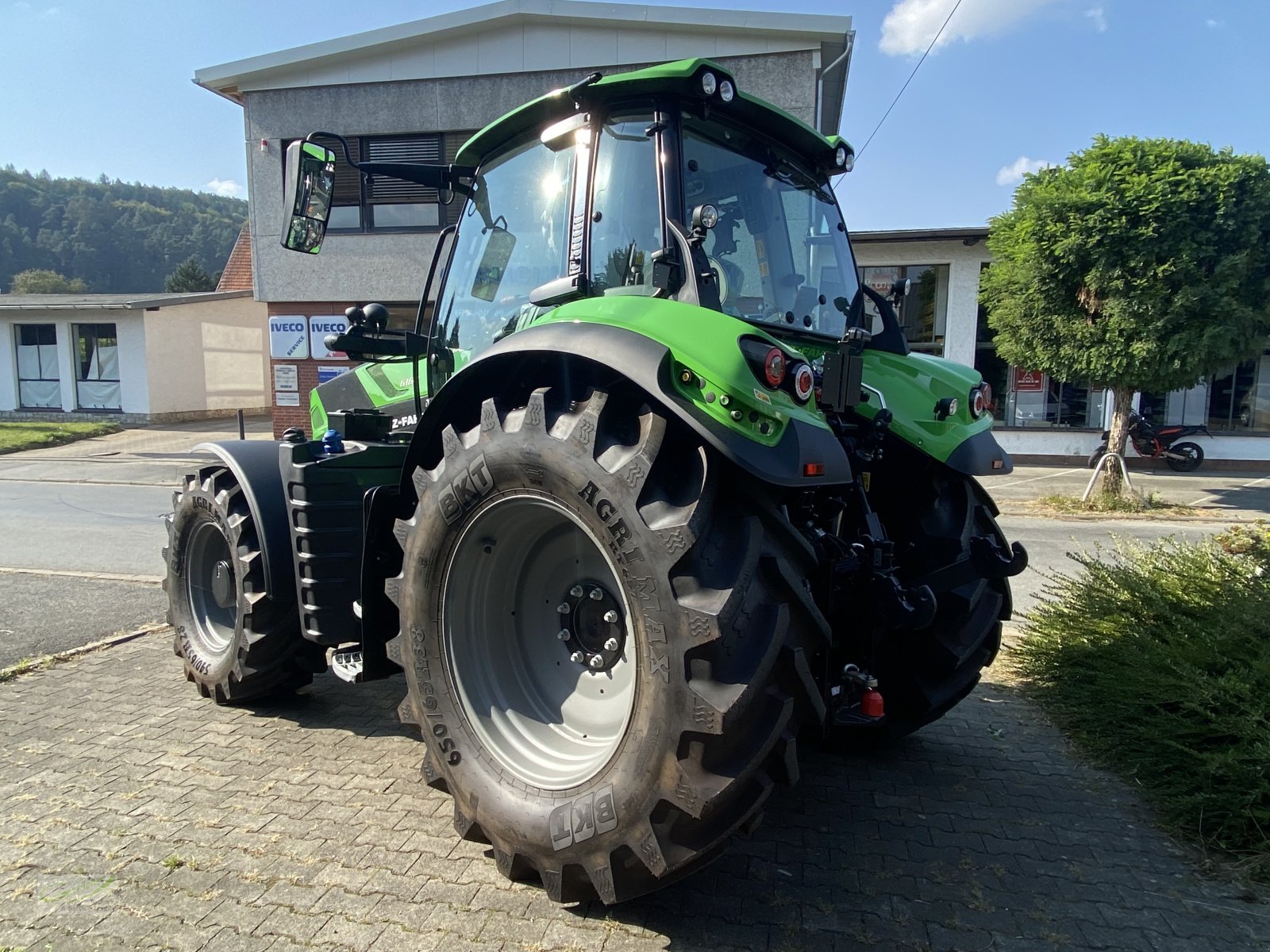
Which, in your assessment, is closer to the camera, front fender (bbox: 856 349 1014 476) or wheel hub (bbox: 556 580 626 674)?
wheel hub (bbox: 556 580 626 674)

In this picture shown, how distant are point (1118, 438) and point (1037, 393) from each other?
535cm

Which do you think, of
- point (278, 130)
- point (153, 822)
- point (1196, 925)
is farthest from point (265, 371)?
point (1196, 925)

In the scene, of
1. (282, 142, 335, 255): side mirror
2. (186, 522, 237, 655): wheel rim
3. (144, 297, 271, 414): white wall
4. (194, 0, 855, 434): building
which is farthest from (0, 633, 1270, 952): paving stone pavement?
(144, 297, 271, 414): white wall

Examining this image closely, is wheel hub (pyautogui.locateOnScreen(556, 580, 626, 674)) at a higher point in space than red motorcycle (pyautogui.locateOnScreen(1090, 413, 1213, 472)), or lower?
higher

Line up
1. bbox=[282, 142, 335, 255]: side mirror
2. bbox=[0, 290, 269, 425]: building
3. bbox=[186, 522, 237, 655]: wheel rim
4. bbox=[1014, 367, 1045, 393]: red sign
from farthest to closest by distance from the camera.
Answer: bbox=[0, 290, 269, 425]: building → bbox=[1014, 367, 1045, 393]: red sign → bbox=[186, 522, 237, 655]: wheel rim → bbox=[282, 142, 335, 255]: side mirror

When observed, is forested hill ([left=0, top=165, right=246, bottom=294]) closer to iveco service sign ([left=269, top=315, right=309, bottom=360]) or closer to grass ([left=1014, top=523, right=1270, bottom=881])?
iveco service sign ([left=269, top=315, right=309, bottom=360])

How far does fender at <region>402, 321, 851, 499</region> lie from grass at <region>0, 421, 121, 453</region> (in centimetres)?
2046

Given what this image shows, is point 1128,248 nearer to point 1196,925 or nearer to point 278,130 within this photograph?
point 1196,925

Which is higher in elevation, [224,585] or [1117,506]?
[224,585]

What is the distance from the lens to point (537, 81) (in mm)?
14977

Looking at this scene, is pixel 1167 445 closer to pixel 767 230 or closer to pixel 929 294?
pixel 929 294

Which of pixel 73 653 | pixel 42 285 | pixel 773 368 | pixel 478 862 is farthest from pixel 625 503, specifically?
pixel 42 285

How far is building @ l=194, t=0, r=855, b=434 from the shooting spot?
46.1 ft

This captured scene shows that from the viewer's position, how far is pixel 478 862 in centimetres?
274
